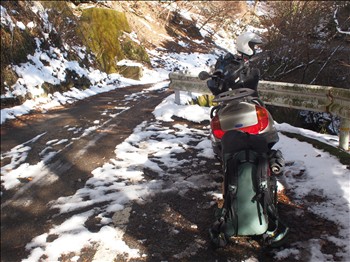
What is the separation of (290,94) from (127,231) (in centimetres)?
461

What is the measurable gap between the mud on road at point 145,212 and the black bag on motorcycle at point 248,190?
0.32 metres

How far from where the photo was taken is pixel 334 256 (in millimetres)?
3008

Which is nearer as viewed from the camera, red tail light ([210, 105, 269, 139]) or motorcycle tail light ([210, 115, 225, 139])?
red tail light ([210, 105, 269, 139])

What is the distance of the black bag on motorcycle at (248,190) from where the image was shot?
9.91ft

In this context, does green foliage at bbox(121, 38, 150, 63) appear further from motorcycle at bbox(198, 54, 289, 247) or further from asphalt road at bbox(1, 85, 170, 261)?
motorcycle at bbox(198, 54, 289, 247)

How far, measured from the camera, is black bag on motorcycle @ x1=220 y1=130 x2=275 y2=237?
9.91 ft

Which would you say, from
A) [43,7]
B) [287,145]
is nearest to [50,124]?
[287,145]

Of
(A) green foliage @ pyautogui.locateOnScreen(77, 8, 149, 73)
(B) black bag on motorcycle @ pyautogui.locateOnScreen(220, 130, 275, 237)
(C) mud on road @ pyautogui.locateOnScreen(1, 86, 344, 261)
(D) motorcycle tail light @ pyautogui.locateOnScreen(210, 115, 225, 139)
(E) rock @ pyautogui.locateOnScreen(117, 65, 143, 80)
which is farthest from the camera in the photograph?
(E) rock @ pyautogui.locateOnScreen(117, 65, 143, 80)

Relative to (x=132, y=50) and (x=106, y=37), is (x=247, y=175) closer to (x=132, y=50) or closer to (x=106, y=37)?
(x=106, y=37)

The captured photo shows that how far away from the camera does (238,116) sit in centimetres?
348

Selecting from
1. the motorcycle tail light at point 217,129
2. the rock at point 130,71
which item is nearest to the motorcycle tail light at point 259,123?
the motorcycle tail light at point 217,129

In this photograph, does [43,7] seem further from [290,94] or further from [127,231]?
[127,231]

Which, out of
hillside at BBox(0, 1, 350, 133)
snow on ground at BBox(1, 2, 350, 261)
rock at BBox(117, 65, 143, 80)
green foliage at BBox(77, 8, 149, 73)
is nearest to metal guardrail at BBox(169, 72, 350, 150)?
snow on ground at BBox(1, 2, 350, 261)

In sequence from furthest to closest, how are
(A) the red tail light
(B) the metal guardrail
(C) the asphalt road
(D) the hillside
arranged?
(D) the hillside, (B) the metal guardrail, (A) the red tail light, (C) the asphalt road
